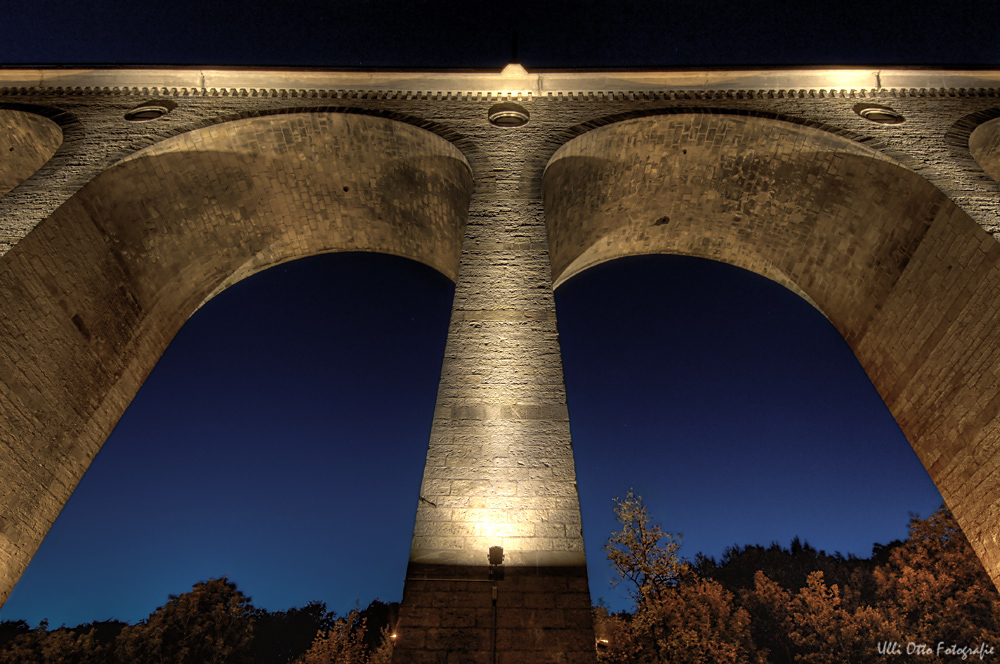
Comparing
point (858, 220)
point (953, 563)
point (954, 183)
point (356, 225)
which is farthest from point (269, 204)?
point (953, 563)

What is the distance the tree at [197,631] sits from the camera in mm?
21609

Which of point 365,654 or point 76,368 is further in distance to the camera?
point 365,654

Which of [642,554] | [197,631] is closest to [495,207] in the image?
[642,554]

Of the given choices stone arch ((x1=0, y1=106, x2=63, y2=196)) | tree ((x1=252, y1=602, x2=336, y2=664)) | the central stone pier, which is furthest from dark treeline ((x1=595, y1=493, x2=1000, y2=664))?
tree ((x1=252, y1=602, x2=336, y2=664))

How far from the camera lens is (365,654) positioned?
2567 cm

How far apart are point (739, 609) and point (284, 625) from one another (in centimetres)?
2171

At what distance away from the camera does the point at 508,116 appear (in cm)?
907

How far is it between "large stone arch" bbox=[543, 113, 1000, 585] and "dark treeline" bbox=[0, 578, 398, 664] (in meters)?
19.0

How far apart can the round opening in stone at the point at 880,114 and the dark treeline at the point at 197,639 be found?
21843 mm

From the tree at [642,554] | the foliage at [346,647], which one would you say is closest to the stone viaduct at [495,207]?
the tree at [642,554]

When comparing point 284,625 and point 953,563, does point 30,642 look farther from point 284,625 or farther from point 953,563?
point 953,563

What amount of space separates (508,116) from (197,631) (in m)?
22.7

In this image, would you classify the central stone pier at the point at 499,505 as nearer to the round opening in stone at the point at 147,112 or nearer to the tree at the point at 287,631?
the round opening in stone at the point at 147,112

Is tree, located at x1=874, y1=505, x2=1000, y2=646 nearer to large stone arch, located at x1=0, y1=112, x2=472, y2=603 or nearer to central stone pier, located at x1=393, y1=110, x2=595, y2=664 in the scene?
central stone pier, located at x1=393, y1=110, x2=595, y2=664
